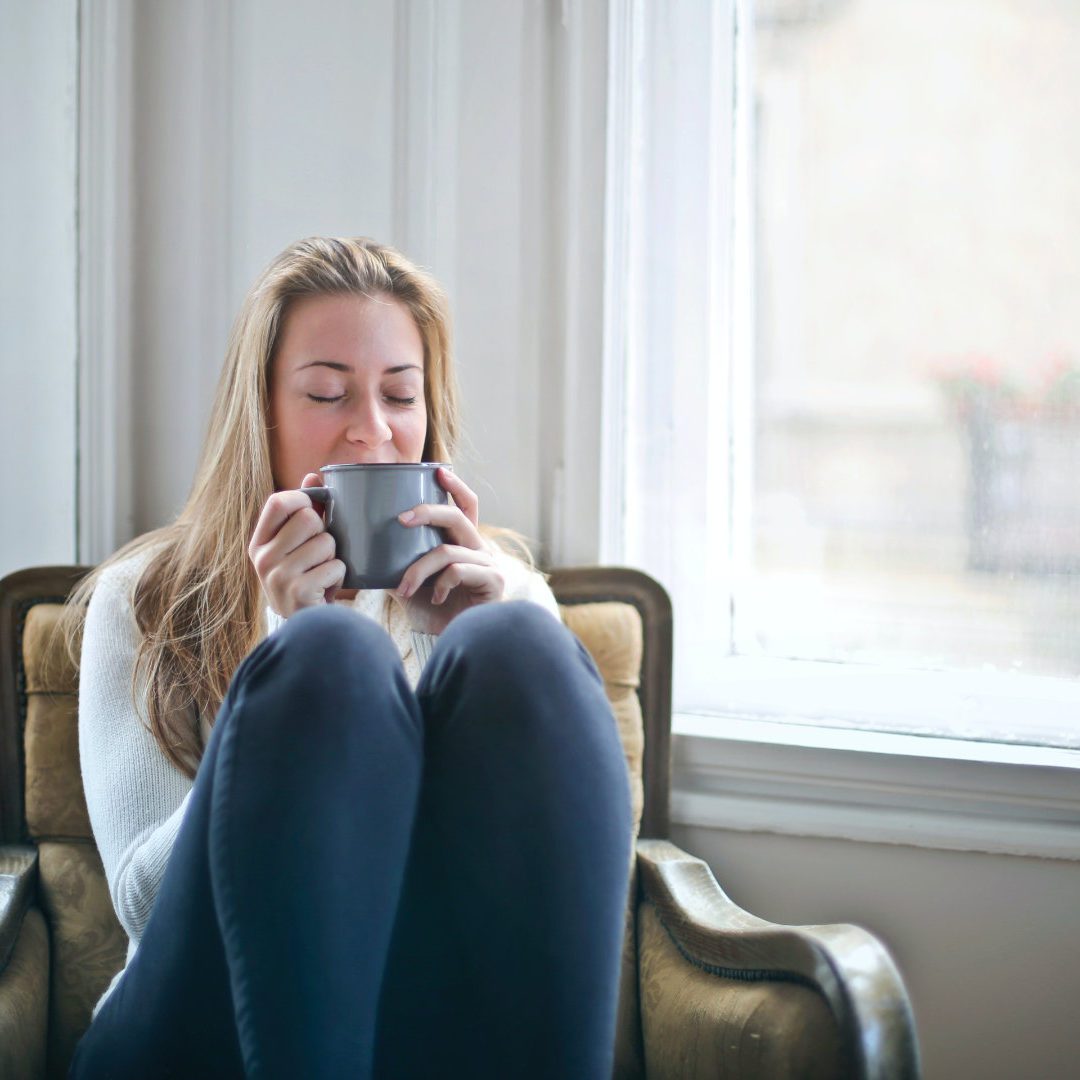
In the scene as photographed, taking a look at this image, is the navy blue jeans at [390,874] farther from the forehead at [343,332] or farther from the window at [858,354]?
the window at [858,354]

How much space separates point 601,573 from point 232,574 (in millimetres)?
481

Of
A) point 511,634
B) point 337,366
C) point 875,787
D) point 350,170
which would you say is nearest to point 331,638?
point 511,634

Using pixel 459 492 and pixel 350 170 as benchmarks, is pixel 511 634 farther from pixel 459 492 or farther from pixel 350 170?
pixel 350 170

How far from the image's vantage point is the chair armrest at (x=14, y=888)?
44.9 inches

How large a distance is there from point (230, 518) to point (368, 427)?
0.67ft

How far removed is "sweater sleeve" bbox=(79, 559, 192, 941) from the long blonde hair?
0.03 metres

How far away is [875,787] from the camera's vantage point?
1.46 m

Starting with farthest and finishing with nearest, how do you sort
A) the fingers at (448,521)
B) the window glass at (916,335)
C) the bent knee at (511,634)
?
the window glass at (916,335), the fingers at (448,521), the bent knee at (511,634)

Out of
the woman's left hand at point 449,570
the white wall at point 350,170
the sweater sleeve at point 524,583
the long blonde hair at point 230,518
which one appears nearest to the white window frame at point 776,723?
the white wall at point 350,170

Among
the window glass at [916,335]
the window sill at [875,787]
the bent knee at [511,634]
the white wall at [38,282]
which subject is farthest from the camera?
the white wall at [38,282]

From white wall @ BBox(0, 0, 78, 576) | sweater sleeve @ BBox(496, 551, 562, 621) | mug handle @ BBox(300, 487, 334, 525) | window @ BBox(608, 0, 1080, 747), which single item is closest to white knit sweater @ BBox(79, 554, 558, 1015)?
mug handle @ BBox(300, 487, 334, 525)

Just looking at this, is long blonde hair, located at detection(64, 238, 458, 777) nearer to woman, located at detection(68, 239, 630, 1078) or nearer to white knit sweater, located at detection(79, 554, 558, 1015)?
white knit sweater, located at detection(79, 554, 558, 1015)

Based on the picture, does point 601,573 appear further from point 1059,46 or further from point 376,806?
point 1059,46

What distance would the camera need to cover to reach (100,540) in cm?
169
